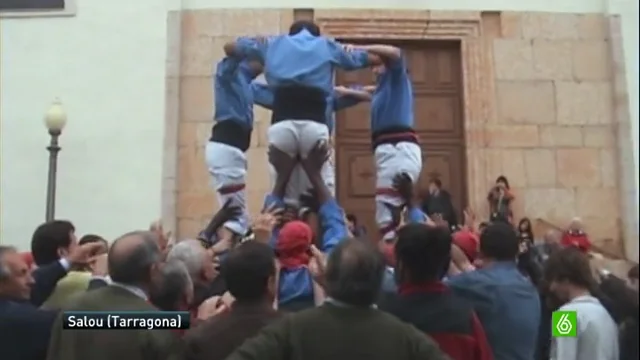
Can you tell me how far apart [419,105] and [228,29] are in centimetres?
260

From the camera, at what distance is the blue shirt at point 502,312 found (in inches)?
145

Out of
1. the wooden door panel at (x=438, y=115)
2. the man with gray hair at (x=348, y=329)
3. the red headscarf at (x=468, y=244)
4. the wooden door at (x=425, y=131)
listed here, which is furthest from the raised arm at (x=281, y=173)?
the wooden door panel at (x=438, y=115)

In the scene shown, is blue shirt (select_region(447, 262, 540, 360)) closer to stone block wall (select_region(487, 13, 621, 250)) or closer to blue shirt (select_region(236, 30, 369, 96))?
blue shirt (select_region(236, 30, 369, 96))

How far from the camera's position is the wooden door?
11.3 meters

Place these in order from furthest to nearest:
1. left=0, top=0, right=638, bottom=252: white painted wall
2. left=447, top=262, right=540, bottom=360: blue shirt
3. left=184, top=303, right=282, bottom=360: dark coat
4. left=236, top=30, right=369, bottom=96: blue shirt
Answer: left=0, top=0, right=638, bottom=252: white painted wall < left=236, top=30, right=369, bottom=96: blue shirt < left=447, top=262, right=540, bottom=360: blue shirt < left=184, top=303, right=282, bottom=360: dark coat

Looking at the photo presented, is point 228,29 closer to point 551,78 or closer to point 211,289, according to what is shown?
point 551,78

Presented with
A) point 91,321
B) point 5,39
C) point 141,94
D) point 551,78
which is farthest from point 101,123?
point 91,321

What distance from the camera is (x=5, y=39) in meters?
11.3

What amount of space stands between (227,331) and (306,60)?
10.1 ft

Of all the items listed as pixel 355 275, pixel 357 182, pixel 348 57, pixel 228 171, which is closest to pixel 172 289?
pixel 355 275

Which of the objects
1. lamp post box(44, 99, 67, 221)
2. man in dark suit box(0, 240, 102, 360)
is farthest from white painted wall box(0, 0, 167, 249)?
man in dark suit box(0, 240, 102, 360)

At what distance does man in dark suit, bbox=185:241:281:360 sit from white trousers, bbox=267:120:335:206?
9.26 ft

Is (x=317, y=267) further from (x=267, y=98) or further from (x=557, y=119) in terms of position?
(x=557, y=119)

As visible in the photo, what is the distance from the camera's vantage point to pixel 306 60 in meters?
5.81
